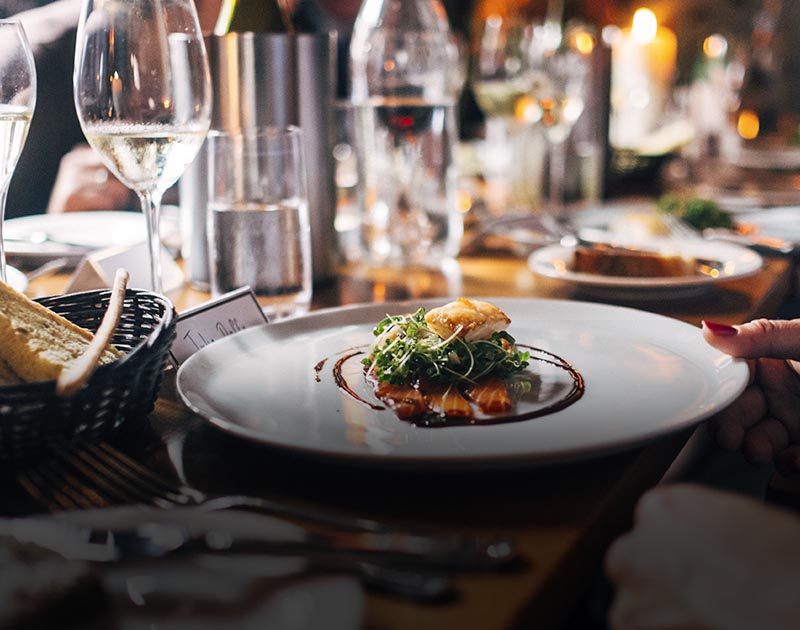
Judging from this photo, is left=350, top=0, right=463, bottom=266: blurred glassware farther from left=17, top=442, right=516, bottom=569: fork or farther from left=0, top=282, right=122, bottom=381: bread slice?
left=17, top=442, right=516, bottom=569: fork

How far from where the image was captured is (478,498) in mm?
544

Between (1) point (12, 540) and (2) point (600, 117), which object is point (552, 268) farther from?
(2) point (600, 117)

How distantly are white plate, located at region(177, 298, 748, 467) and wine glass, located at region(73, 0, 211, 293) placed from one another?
0.20 meters

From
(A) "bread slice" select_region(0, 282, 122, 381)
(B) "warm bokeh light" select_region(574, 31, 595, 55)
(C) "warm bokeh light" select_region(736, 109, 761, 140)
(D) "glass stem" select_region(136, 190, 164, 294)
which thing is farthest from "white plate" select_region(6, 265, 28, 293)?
(C) "warm bokeh light" select_region(736, 109, 761, 140)

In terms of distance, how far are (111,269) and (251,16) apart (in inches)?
16.9

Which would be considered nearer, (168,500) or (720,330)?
(168,500)

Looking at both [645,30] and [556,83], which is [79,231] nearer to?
[556,83]

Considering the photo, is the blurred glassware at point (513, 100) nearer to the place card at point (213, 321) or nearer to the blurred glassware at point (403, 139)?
the blurred glassware at point (403, 139)

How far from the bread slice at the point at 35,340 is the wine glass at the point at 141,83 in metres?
0.21

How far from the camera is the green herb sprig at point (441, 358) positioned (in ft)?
2.40

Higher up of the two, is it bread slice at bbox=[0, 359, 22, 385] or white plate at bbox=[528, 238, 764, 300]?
bread slice at bbox=[0, 359, 22, 385]

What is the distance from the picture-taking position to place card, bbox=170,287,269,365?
0.87 meters

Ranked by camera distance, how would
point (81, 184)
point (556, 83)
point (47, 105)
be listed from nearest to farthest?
point (47, 105) < point (81, 184) < point (556, 83)

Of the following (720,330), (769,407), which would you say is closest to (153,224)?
(720,330)
